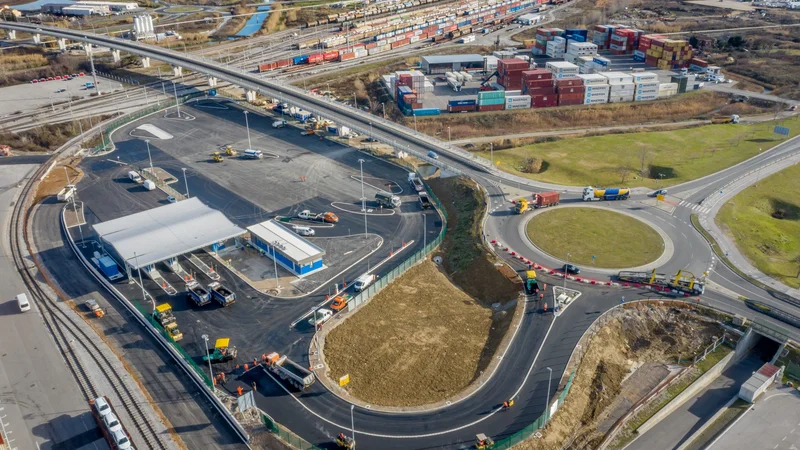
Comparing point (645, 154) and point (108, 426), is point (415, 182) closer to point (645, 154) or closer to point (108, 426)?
point (645, 154)

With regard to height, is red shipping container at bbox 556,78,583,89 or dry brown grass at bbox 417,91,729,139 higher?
red shipping container at bbox 556,78,583,89

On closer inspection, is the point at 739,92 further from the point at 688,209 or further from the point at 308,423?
the point at 308,423

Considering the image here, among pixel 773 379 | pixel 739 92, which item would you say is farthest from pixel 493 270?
pixel 739 92

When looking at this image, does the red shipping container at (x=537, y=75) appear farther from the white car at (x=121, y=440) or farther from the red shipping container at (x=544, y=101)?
the white car at (x=121, y=440)

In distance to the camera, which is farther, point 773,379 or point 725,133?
point 725,133

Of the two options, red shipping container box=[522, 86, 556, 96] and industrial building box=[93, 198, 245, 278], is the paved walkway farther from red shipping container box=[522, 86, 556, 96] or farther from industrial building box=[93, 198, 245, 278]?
industrial building box=[93, 198, 245, 278]

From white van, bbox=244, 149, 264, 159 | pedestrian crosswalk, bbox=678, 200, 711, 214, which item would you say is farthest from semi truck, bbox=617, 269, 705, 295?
white van, bbox=244, 149, 264, 159

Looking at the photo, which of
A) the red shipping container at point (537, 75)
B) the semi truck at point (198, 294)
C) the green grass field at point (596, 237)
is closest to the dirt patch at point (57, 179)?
the semi truck at point (198, 294)
